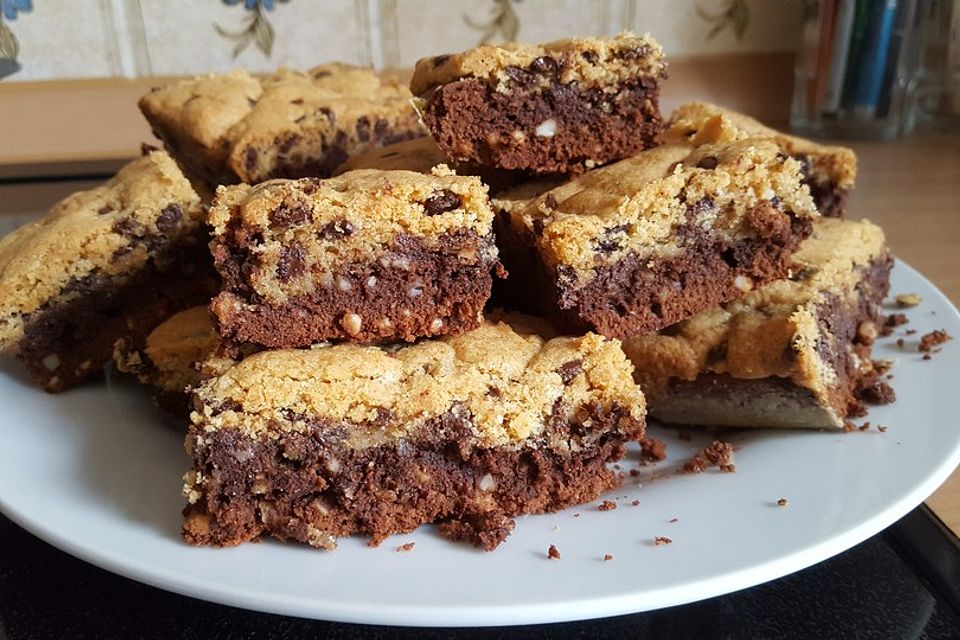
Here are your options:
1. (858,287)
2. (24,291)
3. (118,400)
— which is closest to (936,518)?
A: (858,287)

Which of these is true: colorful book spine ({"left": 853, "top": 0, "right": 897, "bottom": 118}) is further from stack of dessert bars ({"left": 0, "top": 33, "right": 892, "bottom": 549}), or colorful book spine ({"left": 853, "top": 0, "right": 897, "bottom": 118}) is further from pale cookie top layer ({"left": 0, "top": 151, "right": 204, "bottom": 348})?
pale cookie top layer ({"left": 0, "top": 151, "right": 204, "bottom": 348})

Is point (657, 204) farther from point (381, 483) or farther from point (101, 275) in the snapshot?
point (101, 275)

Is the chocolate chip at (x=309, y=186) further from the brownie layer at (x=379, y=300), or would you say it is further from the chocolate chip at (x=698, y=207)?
the chocolate chip at (x=698, y=207)

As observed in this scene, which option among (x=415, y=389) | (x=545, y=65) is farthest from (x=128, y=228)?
(x=545, y=65)

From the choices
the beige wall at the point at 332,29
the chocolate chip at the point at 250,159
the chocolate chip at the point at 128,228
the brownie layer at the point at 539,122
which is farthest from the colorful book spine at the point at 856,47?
the chocolate chip at the point at 128,228

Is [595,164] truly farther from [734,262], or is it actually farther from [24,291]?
[24,291]

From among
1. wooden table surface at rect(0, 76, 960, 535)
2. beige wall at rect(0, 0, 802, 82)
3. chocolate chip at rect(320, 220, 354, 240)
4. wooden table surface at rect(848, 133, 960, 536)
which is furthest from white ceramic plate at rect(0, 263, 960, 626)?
beige wall at rect(0, 0, 802, 82)

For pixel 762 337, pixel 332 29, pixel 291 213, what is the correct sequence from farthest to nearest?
pixel 332 29, pixel 762 337, pixel 291 213
